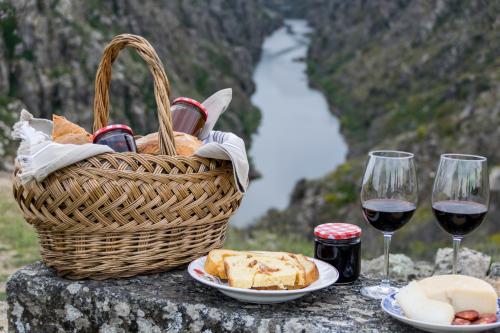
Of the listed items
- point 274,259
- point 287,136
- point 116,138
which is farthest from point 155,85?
point 287,136

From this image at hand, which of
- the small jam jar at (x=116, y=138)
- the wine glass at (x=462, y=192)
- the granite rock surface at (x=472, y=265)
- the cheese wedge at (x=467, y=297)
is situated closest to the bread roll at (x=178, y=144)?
the small jam jar at (x=116, y=138)

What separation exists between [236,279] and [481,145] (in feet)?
110

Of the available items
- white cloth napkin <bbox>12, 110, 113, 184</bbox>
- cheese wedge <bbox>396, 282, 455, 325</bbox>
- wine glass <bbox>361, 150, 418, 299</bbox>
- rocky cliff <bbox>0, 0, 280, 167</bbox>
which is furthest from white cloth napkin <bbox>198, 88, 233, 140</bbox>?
rocky cliff <bbox>0, 0, 280, 167</bbox>

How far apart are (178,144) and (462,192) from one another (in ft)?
4.37

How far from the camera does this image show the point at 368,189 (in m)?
3.21

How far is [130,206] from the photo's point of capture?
3248 millimetres

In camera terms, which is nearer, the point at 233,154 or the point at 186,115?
the point at 233,154

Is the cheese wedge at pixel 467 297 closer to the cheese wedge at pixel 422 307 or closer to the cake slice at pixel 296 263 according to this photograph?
the cheese wedge at pixel 422 307

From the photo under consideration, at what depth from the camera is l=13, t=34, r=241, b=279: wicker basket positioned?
325cm

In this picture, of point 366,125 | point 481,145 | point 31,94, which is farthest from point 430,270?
point 366,125

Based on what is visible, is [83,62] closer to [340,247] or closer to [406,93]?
[406,93]

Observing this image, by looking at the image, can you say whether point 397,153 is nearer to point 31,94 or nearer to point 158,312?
point 158,312

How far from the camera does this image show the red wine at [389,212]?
3152mm

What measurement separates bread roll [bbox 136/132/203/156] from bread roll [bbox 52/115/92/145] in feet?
0.88
